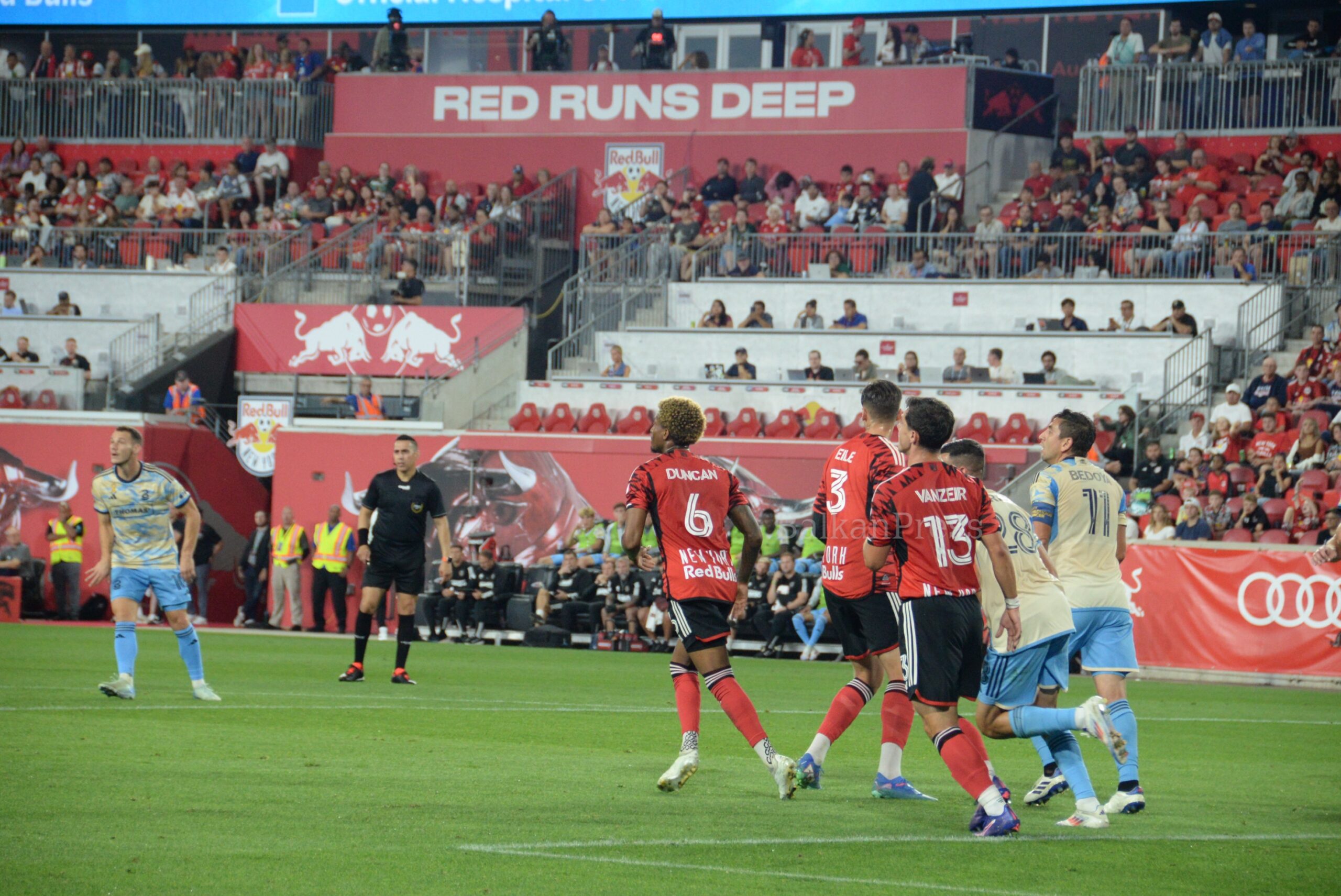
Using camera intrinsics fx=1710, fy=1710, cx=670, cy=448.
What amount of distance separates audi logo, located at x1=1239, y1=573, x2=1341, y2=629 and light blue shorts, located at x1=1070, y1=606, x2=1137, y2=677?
1077 cm

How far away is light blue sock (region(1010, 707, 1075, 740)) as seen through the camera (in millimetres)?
7711

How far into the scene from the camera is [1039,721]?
7863 mm

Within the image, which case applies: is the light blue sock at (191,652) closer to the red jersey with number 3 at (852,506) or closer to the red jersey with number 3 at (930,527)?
the red jersey with number 3 at (852,506)

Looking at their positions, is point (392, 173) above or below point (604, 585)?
above

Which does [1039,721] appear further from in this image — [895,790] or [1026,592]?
[895,790]

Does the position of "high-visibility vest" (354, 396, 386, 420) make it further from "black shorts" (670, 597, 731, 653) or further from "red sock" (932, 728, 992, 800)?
"red sock" (932, 728, 992, 800)

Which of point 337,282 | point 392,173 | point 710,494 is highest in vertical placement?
point 392,173

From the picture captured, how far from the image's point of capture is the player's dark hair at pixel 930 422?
7.69m

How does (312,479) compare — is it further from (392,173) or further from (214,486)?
(392,173)

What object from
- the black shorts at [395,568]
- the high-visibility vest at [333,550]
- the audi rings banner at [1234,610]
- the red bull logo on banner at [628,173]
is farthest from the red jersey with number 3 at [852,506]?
the red bull logo on banner at [628,173]

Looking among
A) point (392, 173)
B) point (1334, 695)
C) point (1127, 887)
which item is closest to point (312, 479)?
point (392, 173)

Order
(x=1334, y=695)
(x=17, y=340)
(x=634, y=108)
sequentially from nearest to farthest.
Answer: (x=1334, y=695), (x=17, y=340), (x=634, y=108)

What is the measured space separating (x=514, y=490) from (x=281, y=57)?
15513 millimetres

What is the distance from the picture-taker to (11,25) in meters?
38.1
